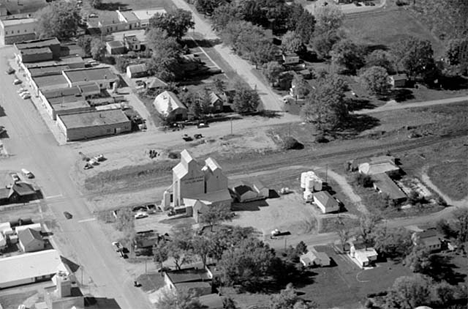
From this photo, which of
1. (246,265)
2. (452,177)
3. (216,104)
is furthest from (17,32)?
(246,265)

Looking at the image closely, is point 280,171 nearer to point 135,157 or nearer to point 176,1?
point 135,157

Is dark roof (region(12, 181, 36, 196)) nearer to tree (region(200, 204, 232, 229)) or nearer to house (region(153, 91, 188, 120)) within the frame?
tree (region(200, 204, 232, 229))

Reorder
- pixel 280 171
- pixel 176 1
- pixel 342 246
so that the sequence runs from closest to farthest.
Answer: pixel 342 246, pixel 280 171, pixel 176 1

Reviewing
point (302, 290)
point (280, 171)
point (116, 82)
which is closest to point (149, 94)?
point (116, 82)

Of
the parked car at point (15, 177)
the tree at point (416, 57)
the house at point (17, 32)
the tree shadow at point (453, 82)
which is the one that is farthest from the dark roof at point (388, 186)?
the house at point (17, 32)

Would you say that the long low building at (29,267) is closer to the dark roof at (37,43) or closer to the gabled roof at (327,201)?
the gabled roof at (327,201)

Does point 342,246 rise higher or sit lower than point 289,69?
lower
